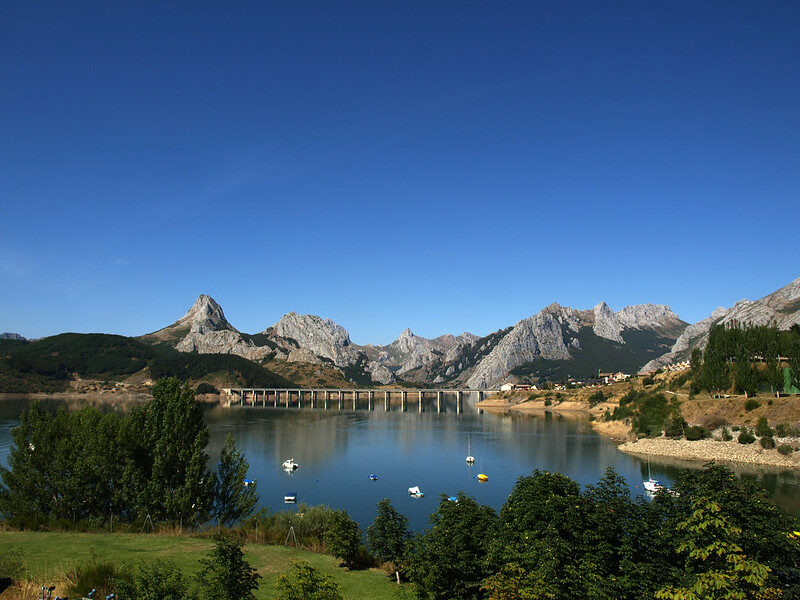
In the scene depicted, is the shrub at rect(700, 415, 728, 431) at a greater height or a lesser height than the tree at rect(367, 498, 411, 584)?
lesser

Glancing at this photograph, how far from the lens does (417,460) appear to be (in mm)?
94625

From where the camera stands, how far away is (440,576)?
62.4 ft

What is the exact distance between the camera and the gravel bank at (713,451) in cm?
7369

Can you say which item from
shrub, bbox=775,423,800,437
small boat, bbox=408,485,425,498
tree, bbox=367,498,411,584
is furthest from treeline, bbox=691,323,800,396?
tree, bbox=367,498,411,584

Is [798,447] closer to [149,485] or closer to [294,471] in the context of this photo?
[294,471]

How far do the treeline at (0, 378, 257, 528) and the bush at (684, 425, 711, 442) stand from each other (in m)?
A: 79.8

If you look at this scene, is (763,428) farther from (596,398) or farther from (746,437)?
(596,398)

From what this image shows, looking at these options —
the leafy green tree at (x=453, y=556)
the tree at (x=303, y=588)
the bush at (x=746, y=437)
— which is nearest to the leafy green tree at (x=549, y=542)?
the leafy green tree at (x=453, y=556)

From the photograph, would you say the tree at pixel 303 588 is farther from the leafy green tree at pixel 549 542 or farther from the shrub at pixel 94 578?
the shrub at pixel 94 578

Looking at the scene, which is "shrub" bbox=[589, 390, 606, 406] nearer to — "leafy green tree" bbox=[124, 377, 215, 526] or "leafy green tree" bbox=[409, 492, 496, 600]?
"leafy green tree" bbox=[124, 377, 215, 526]

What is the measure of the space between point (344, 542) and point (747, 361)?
360 feet

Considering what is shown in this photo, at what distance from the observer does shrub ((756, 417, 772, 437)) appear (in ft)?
257

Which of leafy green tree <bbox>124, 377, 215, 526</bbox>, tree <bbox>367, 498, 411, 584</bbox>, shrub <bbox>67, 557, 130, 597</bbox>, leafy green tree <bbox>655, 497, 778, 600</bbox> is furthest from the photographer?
leafy green tree <bbox>124, 377, 215, 526</bbox>

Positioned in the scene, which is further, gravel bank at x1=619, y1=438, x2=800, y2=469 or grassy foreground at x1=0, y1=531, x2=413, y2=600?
gravel bank at x1=619, y1=438, x2=800, y2=469
